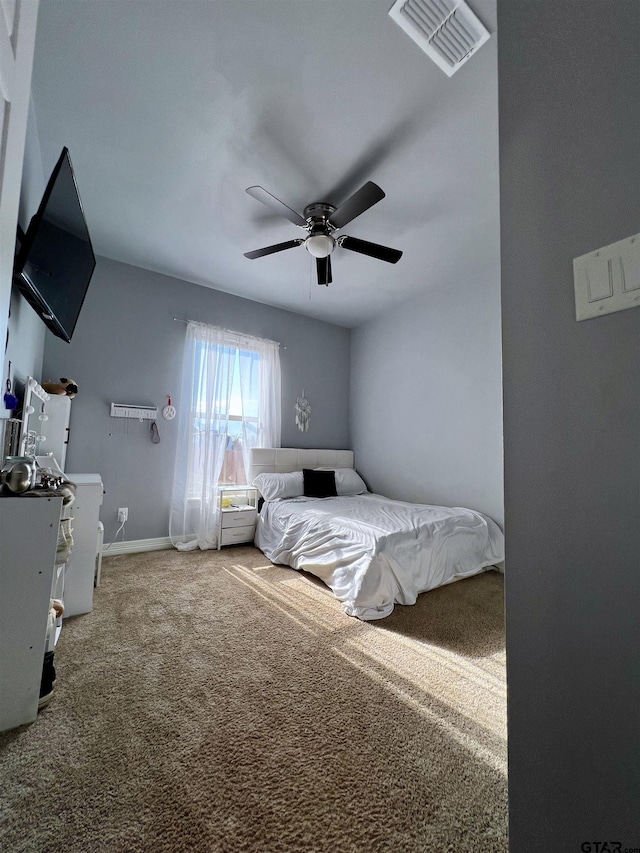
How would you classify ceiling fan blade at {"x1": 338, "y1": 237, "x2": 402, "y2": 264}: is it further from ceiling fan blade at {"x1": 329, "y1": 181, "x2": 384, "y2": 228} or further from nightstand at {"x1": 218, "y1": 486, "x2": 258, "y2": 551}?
nightstand at {"x1": 218, "y1": 486, "x2": 258, "y2": 551}

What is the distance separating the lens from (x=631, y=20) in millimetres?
551

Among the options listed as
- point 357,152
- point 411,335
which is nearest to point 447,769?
point 357,152

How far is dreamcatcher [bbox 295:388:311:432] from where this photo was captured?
15.0ft

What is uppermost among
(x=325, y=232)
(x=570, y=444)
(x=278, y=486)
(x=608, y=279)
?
(x=325, y=232)

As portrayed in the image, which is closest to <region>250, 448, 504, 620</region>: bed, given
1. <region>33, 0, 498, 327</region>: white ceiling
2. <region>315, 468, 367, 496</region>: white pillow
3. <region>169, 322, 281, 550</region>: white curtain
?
<region>315, 468, 367, 496</region>: white pillow

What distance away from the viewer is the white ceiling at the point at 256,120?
1.50 metres

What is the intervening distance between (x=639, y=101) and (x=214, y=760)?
194cm

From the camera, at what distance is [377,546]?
2.26 meters

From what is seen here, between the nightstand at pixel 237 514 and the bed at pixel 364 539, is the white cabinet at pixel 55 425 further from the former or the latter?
the bed at pixel 364 539

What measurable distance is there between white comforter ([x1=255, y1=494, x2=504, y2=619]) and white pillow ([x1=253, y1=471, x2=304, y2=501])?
0.20 meters

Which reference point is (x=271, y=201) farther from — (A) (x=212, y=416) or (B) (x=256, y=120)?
(A) (x=212, y=416)

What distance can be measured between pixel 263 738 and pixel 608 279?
168 cm

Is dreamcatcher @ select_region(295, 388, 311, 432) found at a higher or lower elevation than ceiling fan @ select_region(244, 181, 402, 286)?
lower

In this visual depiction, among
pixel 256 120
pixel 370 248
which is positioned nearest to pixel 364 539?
pixel 370 248
